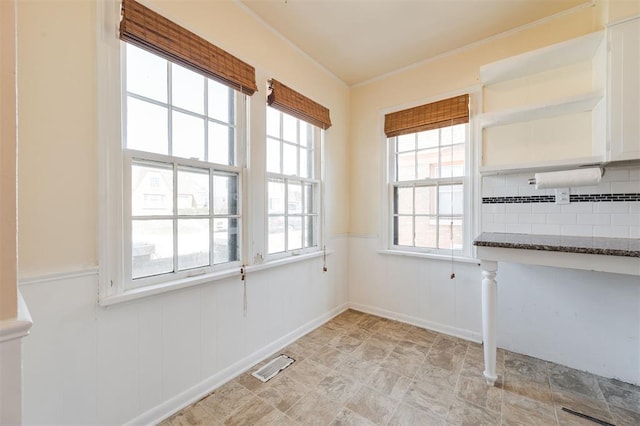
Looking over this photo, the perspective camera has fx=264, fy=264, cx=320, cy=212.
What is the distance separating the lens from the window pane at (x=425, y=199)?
8.82 feet

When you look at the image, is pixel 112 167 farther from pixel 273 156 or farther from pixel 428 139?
pixel 428 139

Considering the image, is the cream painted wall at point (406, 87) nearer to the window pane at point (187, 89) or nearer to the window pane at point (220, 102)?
the window pane at point (220, 102)

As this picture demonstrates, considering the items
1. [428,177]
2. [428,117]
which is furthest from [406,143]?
[428,177]

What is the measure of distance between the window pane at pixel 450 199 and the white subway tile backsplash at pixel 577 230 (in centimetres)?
73

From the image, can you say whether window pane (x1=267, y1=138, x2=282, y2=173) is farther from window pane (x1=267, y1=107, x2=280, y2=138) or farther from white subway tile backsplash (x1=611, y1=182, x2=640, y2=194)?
white subway tile backsplash (x1=611, y1=182, x2=640, y2=194)

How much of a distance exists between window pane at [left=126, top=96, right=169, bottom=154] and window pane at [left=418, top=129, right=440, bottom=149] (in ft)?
7.60

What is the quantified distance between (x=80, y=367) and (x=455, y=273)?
8.97 feet

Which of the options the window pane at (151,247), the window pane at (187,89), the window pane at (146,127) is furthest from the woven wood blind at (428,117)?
the window pane at (151,247)

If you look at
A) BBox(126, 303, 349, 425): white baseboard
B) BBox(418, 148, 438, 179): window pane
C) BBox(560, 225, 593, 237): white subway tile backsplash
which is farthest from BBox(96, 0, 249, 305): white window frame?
BBox(560, 225, 593, 237): white subway tile backsplash

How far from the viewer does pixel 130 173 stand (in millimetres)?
1434

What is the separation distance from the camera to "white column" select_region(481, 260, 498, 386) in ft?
5.86

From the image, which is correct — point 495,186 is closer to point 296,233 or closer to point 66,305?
point 296,233

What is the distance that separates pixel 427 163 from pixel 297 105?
1.44 meters

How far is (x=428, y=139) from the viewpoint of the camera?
8.94 feet
